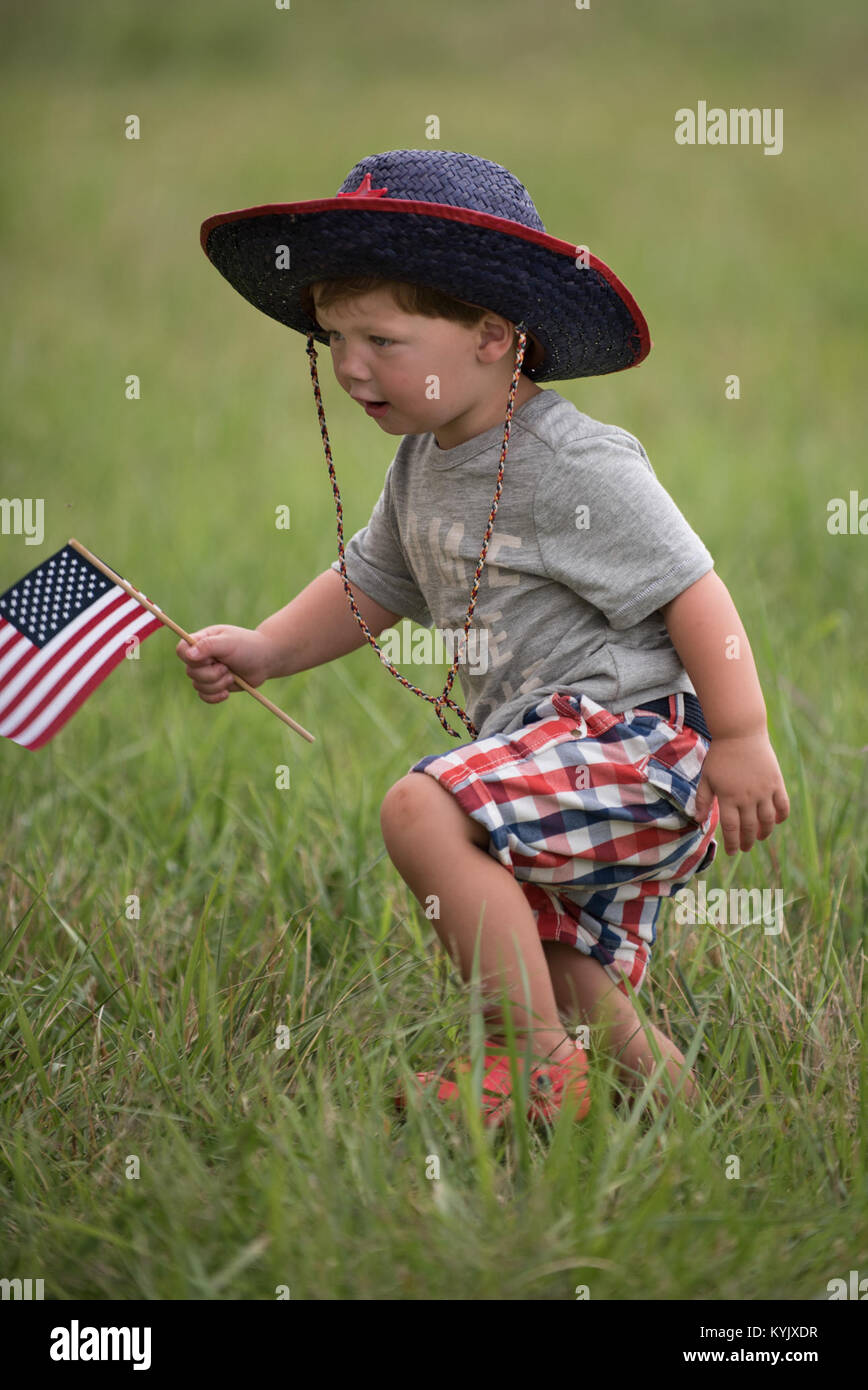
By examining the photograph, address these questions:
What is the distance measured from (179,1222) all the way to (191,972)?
58 centimetres

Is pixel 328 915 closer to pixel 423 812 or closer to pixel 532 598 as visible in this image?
pixel 423 812

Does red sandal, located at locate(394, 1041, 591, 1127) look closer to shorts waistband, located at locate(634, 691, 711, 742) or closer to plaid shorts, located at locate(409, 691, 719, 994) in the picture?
plaid shorts, located at locate(409, 691, 719, 994)

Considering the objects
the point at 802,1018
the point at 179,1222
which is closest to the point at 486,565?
the point at 802,1018

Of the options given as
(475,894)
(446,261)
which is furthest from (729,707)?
(446,261)

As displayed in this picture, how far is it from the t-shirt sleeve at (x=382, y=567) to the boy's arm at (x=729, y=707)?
54 cm

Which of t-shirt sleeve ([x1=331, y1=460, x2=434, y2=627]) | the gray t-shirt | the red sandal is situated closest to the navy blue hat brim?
the gray t-shirt

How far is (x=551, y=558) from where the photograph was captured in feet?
7.23

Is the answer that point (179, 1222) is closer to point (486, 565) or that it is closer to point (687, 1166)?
point (687, 1166)

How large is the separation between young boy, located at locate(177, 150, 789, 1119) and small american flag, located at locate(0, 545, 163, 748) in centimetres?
53

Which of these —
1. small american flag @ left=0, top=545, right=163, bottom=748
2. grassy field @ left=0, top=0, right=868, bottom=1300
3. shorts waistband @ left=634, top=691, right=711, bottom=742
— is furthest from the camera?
small american flag @ left=0, top=545, right=163, bottom=748

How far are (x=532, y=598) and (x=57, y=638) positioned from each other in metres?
0.79

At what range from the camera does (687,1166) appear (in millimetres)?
1913

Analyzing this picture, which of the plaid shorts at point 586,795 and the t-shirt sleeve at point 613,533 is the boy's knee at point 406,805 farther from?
the t-shirt sleeve at point 613,533

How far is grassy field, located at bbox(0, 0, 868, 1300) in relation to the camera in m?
1.77
